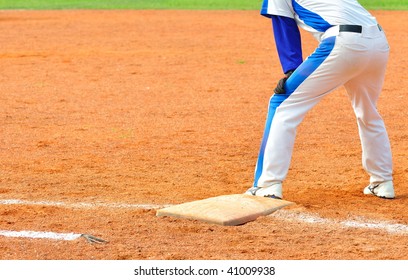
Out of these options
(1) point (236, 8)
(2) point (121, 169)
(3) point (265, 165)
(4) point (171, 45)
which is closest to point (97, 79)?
(4) point (171, 45)

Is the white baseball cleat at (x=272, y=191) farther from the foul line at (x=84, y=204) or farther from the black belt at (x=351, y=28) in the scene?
the black belt at (x=351, y=28)

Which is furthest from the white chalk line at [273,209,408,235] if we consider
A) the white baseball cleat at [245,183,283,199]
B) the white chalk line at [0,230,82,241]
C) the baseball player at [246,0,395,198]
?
the white chalk line at [0,230,82,241]

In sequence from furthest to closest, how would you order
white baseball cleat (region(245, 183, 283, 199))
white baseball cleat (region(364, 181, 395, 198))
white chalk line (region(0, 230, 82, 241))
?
white baseball cleat (region(364, 181, 395, 198)) → white baseball cleat (region(245, 183, 283, 199)) → white chalk line (region(0, 230, 82, 241))

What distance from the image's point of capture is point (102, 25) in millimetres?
22766

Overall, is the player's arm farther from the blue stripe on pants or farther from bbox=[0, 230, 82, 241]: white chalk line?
bbox=[0, 230, 82, 241]: white chalk line

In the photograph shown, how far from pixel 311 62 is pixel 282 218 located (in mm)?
1032

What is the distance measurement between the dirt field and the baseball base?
67 millimetres

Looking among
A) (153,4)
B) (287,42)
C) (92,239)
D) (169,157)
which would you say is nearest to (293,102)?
(287,42)

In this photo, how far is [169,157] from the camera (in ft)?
26.6

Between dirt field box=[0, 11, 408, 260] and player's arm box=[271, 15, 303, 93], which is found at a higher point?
player's arm box=[271, 15, 303, 93]

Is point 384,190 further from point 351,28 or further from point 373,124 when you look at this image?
point 351,28

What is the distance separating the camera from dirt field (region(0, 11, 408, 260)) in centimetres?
538

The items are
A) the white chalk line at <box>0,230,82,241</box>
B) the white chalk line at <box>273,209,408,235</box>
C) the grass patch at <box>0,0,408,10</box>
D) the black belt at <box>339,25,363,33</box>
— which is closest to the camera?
the white chalk line at <box>0,230,82,241</box>
